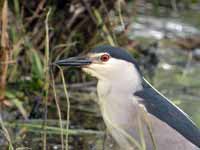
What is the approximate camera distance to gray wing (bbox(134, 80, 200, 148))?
17.2 feet

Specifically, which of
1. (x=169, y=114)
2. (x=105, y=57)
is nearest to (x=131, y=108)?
(x=169, y=114)

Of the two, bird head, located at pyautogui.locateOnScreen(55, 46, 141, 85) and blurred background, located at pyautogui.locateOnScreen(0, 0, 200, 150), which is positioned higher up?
bird head, located at pyautogui.locateOnScreen(55, 46, 141, 85)

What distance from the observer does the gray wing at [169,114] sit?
5242mm

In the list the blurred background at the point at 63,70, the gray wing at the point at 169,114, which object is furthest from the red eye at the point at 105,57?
the blurred background at the point at 63,70

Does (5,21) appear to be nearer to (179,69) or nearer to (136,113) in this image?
(136,113)

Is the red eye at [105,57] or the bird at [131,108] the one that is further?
the red eye at [105,57]

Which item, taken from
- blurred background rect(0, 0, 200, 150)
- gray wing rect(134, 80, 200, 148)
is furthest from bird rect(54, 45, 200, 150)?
blurred background rect(0, 0, 200, 150)

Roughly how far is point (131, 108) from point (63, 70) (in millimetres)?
2193

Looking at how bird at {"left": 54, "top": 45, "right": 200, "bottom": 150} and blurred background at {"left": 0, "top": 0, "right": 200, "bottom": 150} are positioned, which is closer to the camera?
bird at {"left": 54, "top": 45, "right": 200, "bottom": 150}

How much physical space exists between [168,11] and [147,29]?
907 mm

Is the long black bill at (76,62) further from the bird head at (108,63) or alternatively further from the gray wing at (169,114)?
the gray wing at (169,114)

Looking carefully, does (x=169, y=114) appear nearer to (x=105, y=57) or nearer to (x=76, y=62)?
(x=105, y=57)

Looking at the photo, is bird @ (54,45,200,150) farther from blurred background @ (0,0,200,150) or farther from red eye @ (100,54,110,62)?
blurred background @ (0,0,200,150)

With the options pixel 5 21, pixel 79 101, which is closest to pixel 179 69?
pixel 79 101
